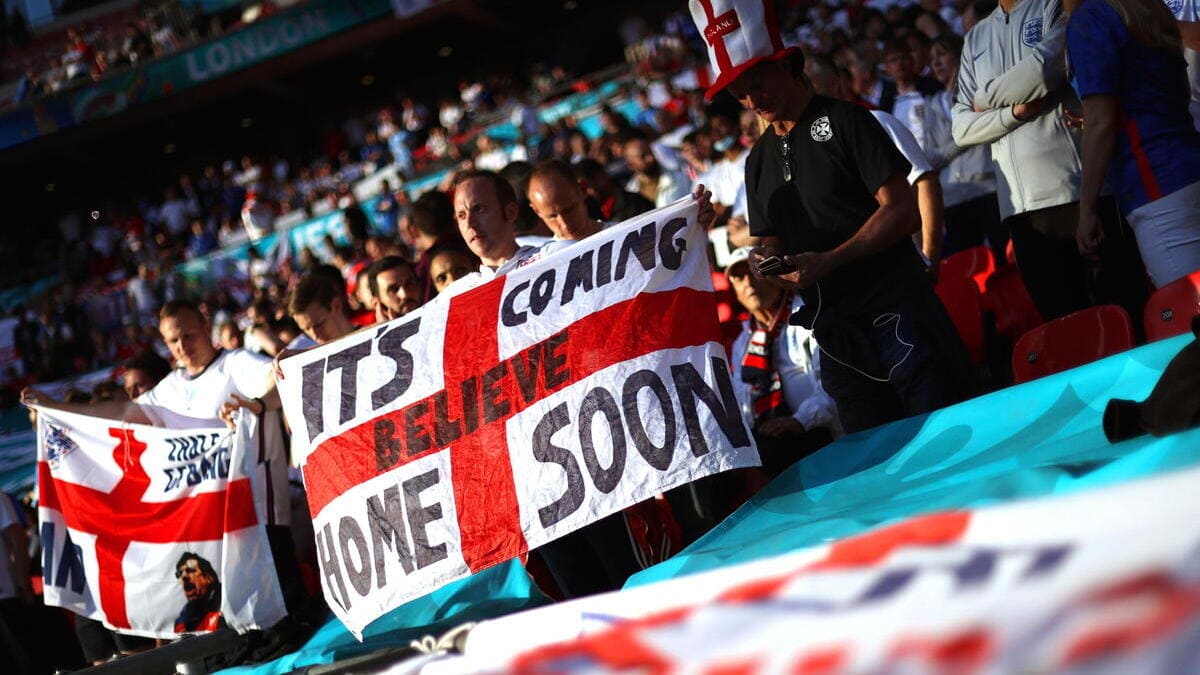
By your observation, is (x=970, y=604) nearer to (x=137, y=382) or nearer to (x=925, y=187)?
(x=925, y=187)

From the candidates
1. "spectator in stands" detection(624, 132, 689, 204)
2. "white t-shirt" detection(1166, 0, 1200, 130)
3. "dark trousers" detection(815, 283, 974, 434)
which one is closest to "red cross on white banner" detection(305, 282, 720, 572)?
"dark trousers" detection(815, 283, 974, 434)

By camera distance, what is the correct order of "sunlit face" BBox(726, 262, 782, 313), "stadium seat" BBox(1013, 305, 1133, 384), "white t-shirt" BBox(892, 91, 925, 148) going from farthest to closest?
"white t-shirt" BBox(892, 91, 925, 148) → "sunlit face" BBox(726, 262, 782, 313) → "stadium seat" BBox(1013, 305, 1133, 384)

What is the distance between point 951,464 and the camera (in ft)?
10.9

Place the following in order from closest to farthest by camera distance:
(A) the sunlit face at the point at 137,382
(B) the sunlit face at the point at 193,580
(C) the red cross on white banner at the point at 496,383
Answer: (C) the red cross on white banner at the point at 496,383 → (B) the sunlit face at the point at 193,580 → (A) the sunlit face at the point at 137,382

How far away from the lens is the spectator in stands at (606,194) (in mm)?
6477

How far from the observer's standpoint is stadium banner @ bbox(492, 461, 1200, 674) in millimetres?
1257

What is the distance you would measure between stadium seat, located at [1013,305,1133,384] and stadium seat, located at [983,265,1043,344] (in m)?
0.80

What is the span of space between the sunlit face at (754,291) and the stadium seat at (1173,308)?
1.59 m

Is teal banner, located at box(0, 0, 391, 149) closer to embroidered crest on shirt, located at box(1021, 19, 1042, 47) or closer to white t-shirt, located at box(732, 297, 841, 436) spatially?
white t-shirt, located at box(732, 297, 841, 436)

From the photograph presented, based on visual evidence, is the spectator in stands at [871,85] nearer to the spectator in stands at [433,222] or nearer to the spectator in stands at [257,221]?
the spectator in stands at [433,222]

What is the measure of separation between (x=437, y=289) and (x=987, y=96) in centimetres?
246

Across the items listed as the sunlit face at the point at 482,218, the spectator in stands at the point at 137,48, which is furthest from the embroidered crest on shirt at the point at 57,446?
the spectator in stands at the point at 137,48

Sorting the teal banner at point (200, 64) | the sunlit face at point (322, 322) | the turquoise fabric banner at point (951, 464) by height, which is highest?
the teal banner at point (200, 64)

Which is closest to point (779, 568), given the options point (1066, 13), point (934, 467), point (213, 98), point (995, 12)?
point (934, 467)
